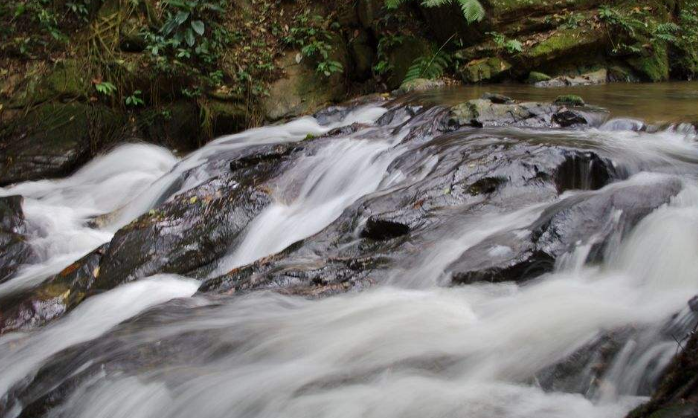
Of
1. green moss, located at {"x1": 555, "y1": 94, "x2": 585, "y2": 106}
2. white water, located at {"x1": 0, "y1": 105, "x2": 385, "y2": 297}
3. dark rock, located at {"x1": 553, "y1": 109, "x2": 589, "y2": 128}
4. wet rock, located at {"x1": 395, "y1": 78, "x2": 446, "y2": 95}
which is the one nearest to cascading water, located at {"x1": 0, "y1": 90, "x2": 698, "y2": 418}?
dark rock, located at {"x1": 553, "y1": 109, "x2": 589, "y2": 128}

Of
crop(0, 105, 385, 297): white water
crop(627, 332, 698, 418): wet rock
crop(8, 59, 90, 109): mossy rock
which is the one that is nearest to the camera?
crop(627, 332, 698, 418): wet rock

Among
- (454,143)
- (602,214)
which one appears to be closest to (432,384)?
(602,214)

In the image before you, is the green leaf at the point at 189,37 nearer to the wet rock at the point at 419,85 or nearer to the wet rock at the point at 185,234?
the wet rock at the point at 419,85

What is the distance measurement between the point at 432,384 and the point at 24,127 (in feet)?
25.0

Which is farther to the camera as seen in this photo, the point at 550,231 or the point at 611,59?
the point at 611,59

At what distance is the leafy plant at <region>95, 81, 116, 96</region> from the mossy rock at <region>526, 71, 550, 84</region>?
6.51m

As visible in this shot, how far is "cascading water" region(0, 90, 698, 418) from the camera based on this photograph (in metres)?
2.11

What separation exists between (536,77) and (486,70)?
2.63 ft

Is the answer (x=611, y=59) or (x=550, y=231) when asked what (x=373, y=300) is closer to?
(x=550, y=231)

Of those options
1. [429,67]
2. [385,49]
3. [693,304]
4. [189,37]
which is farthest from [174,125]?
[693,304]

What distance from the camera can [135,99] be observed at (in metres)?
8.27

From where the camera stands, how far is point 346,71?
9789 millimetres

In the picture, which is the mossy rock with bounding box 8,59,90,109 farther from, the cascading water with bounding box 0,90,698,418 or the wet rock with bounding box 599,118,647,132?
the wet rock with bounding box 599,118,647,132

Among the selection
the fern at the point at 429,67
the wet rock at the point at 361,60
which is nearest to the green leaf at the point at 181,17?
the wet rock at the point at 361,60
